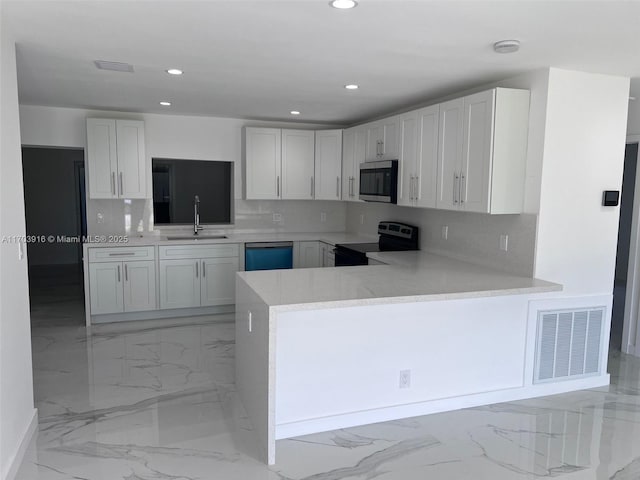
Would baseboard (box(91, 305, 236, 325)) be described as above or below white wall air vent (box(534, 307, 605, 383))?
below

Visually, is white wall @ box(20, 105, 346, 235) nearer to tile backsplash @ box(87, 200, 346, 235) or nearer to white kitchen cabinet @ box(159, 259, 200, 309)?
tile backsplash @ box(87, 200, 346, 235)

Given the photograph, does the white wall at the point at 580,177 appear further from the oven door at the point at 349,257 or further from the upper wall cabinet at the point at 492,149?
the oven door at the point at 349,257

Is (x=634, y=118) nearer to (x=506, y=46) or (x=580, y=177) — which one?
(x=580, y=177)

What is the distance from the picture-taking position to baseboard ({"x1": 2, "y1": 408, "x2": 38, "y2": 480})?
2350mm

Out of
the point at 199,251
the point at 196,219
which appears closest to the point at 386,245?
the point at 199,251

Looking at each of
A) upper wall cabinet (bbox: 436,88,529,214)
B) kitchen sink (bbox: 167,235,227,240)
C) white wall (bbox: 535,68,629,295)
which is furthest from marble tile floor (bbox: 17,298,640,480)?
kitchen sink (bbox: 167,235,227,240)

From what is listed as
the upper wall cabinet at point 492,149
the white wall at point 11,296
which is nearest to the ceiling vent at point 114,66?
the white wall at point 11,296

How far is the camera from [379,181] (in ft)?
15.0

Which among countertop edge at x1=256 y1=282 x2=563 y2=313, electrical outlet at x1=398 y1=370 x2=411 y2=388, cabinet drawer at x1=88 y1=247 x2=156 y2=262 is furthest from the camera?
cabinet drawer at x1=88 y1=247 x2=156 y2=262

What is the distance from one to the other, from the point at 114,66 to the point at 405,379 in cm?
293

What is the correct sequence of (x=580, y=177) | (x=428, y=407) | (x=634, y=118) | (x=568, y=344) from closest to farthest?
1. (x=428, y=407)
2. (x=580, y=177)
3. (x=568, y=344)
4. (x=634, y=118)

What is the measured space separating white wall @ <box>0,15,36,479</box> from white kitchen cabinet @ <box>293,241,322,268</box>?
320 cm

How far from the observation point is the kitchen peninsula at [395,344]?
2727mm

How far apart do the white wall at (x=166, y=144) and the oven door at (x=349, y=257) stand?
1504 mm
